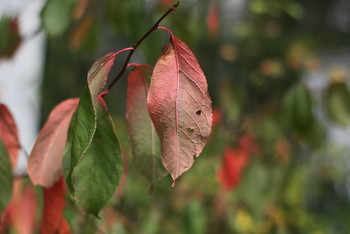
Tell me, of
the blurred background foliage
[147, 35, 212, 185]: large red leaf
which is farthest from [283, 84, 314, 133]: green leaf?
[147, 35, 212, 185]: large red leaf

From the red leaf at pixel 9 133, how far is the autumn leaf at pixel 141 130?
0.59ft

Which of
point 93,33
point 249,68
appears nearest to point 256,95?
point 249,68

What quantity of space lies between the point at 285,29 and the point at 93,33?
2.05 m

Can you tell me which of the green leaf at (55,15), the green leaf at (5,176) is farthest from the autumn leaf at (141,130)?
the green leaf at (55,15)

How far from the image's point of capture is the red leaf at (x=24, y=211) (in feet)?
2.42

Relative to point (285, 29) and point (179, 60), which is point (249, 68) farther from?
point (179, 60)

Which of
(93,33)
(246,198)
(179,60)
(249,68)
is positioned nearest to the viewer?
(179,60)

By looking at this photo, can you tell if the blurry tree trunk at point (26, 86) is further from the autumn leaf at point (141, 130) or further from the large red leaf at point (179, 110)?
the large red leaf at point (179, 110)

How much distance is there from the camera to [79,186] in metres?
0.53

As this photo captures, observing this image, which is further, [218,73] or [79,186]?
[218,73]

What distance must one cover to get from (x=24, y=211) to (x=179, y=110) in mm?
397

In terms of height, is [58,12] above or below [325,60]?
above

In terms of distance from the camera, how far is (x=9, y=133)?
67cm

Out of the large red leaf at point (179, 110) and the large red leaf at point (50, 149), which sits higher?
the large red leaf at point (179, 110)
